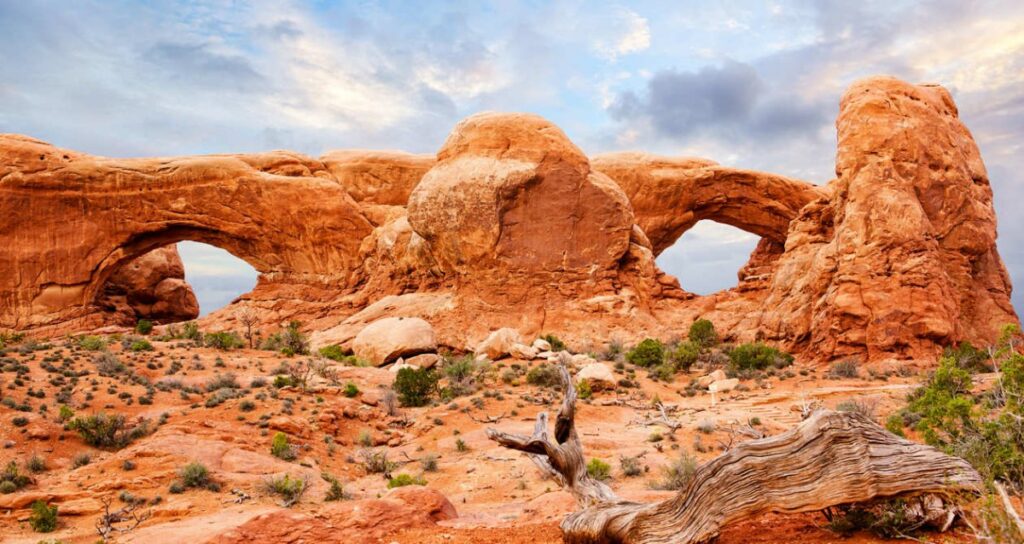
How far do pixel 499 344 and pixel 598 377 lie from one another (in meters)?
5.68

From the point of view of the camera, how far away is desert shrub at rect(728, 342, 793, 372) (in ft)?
69.8

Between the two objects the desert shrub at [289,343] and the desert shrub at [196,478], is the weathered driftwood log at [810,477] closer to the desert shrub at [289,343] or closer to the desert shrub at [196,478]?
the desert shrub at [196,478]

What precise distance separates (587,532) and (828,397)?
498 inches

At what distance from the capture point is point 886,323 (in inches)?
804

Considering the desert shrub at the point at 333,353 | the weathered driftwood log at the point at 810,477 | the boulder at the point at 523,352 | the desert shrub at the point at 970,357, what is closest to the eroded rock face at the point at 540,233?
the desert shrub at the point at 970,357

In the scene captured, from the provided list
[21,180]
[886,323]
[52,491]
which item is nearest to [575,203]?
[886,323]

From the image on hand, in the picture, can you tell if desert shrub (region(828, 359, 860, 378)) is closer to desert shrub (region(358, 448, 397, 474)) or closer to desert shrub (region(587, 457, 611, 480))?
desert shrub (region(587, 457, 611, 480))

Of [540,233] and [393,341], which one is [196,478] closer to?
[393,341]

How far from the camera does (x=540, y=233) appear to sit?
28.7 metres

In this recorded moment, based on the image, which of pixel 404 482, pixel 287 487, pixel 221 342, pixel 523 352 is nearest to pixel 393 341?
pixel 523 352

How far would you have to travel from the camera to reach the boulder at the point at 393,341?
932 inches

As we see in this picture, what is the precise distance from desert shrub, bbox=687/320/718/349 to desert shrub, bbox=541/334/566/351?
4729 mm

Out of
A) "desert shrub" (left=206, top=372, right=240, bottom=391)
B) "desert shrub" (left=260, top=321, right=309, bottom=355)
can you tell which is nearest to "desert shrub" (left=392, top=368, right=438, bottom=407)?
"desert shrub" (left=206, top=372, right=240, bottom=391)

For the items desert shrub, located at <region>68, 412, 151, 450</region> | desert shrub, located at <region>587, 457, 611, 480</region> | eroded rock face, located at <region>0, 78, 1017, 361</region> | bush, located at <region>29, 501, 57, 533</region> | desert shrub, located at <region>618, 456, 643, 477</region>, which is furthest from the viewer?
eroded rock face, located at <region>0, 78, 1017, 361</region>
